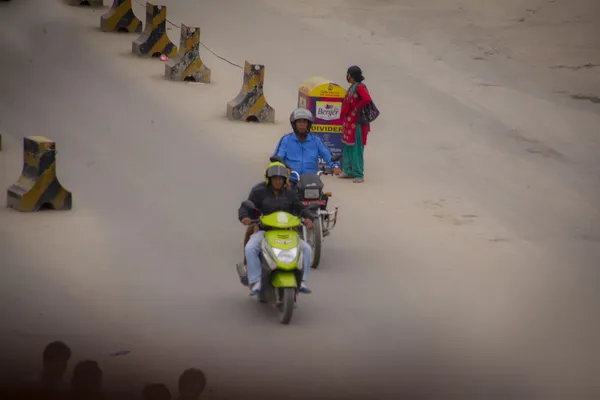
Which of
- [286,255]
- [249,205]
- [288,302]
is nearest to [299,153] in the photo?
[249,205]

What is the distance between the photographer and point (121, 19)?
82.4 ft

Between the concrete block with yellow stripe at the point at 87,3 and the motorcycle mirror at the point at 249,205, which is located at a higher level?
the concrete block with yellow stripe at the point at 87,3

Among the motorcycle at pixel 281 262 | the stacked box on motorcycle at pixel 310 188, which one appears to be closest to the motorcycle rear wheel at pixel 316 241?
the stacked box on motorcycle at pixel 310 188

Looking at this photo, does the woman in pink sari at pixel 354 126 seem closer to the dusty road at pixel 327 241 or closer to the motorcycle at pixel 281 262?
the dusty road at pixel 327 241

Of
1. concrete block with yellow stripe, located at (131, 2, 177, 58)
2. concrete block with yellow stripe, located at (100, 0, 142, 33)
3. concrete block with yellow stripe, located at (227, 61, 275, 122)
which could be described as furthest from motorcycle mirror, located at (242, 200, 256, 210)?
concrete block with yellow stripe, located at (100, 0, 142, 33)

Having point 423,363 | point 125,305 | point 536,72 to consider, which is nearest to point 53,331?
point 125,305

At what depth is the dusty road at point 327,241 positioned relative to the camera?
958 cm

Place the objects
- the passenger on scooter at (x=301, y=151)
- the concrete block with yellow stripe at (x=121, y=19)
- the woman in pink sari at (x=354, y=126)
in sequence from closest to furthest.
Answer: the passenger on scooter at (x=301, y=151), the woman in pink sari at (x=354, y=126), the concrete block with yellow stripe at (x=121, y=19)

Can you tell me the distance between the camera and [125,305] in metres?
10.6

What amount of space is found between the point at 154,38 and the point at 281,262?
1392 cm

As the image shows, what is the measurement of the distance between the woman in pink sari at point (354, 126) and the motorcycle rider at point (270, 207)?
563cm

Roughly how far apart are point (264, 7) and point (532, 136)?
10.4 metres

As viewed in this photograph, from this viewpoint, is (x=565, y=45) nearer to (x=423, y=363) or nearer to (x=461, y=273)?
(x=461, y=273)

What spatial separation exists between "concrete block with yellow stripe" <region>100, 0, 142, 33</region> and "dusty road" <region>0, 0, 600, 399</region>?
1.37ft
